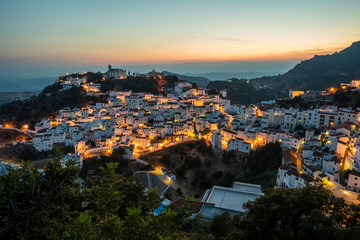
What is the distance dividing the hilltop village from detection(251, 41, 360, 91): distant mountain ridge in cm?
3535

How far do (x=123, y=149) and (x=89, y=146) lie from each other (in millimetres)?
5321

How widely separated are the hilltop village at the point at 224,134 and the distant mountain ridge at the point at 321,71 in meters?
35.3

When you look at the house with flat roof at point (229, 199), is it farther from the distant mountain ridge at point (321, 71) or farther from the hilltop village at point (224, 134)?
the distant mountain ridge at point (321, 71)

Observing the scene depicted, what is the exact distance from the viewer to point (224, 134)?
2888cm

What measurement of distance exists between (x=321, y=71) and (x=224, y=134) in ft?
214

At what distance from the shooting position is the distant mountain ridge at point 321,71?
Answer: 66250mm

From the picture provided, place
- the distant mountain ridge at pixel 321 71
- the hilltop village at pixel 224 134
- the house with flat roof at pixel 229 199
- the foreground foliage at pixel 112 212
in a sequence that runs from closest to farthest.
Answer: the foreground foliage at pixel 112 212
the house with flat roof at pixel 229 199
the hilltop village at pixel 224 134
the distant mountain ridge at pixel 321 71

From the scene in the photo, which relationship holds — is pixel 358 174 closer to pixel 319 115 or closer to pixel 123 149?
pixel 319 115

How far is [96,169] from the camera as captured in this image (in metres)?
25.5

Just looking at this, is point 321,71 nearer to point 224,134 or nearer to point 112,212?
point 224,134

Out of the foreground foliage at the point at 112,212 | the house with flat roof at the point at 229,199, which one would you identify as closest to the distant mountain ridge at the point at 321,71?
the house with flat roof at the point at 229,199

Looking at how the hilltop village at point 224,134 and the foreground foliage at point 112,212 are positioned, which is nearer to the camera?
the foreground foliage at point 112,212

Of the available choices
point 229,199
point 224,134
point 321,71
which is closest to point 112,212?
point 229,199

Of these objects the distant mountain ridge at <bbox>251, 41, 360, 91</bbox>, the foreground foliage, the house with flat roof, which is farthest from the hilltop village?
the distant mountain ridge at <bbox>251, 41, 360, 91</bbox>
